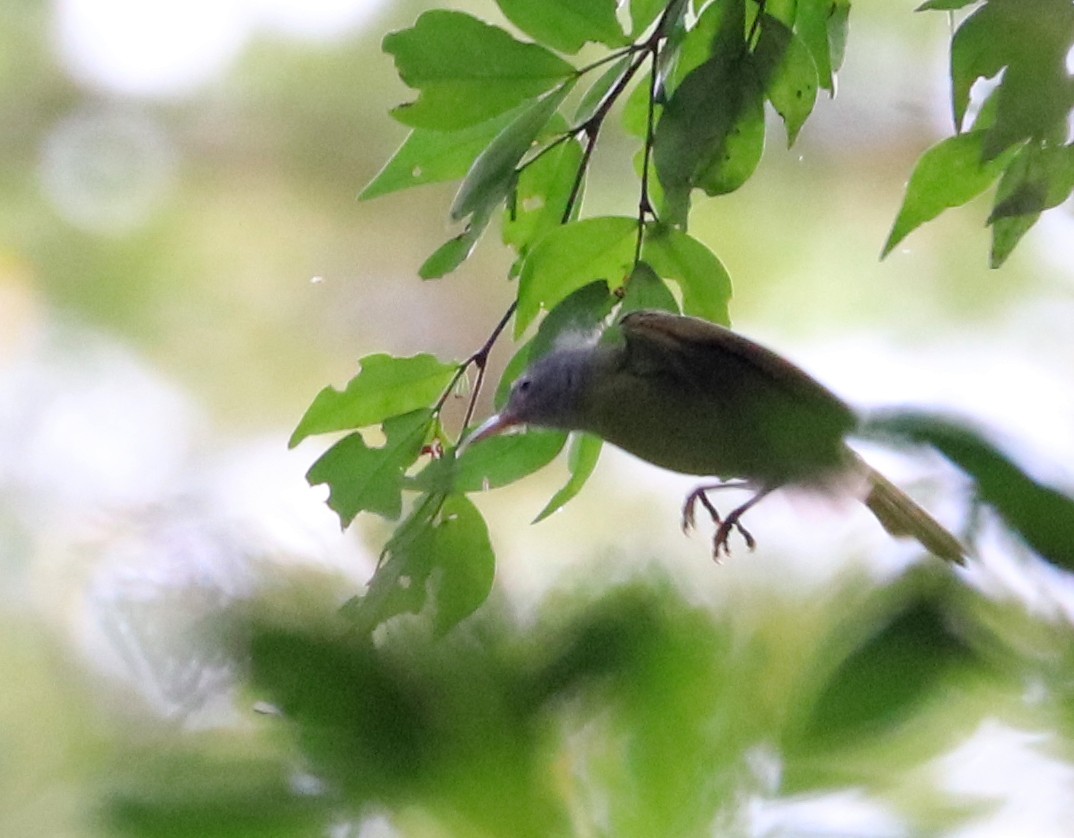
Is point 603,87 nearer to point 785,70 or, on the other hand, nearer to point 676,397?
point 785,70

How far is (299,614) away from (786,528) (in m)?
0.13

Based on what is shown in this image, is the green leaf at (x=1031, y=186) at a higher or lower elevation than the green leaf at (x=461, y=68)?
lower

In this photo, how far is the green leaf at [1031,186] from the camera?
27.0 inches

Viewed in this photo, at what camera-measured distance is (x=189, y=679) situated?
0.84ft

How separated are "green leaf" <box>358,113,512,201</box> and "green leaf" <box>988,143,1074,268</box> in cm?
28

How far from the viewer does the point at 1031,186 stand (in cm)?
69

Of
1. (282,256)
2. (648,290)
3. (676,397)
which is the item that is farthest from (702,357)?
(282,256)

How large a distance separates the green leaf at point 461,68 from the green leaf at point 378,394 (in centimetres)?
13

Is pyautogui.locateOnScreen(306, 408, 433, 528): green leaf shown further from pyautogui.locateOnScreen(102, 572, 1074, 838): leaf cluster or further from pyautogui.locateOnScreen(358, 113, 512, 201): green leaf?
pyautogui.locateOnScreen(102, 572, 1074, 838): leaf cluster

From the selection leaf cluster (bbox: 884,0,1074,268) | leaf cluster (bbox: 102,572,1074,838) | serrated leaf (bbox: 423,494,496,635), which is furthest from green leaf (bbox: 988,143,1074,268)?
leaf cluster (bbox: 102,572,1074,838)

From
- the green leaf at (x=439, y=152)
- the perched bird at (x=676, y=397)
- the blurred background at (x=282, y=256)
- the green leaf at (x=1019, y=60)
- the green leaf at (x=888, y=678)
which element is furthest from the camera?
the blurred background at (x=282, y=256)

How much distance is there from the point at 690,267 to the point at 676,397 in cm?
17

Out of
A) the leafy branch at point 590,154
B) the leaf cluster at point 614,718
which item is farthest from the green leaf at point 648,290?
the leaf cluster at point 614,718

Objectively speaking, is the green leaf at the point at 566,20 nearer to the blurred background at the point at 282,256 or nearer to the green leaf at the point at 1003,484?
the blurred background at the point at 282,256
